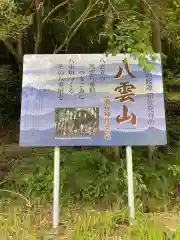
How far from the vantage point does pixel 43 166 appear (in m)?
4.67

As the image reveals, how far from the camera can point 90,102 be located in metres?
3.67

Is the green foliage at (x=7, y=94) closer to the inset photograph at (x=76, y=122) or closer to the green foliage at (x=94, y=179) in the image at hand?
the green foliage at (x=94, y=179)

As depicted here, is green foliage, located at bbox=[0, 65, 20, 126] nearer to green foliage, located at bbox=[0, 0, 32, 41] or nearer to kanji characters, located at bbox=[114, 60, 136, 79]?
green foliage, located at bbox=[0, 0, 32, 41]

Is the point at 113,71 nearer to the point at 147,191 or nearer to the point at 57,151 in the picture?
the point at 57,151

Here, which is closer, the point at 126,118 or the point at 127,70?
the point at 126,118

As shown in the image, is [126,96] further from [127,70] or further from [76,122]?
[76,122]

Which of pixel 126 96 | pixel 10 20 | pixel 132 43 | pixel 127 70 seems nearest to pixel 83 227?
pixel 126 96

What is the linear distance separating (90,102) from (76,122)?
10.3 inches

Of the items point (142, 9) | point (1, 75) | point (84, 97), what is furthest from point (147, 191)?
point (1, 75)

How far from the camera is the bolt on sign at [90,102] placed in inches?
140

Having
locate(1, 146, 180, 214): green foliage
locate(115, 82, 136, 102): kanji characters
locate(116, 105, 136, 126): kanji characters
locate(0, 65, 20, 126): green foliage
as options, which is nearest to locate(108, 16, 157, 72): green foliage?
locate(115, 82, 136, 102): kanji characters

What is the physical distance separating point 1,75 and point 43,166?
10.5ft

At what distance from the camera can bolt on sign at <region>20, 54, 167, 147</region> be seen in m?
3.57

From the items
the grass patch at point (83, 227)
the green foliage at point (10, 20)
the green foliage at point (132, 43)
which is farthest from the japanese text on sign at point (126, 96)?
the green foliage at point (10, 20)
